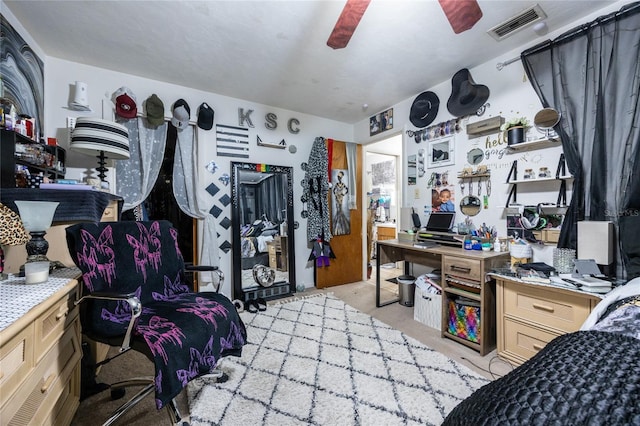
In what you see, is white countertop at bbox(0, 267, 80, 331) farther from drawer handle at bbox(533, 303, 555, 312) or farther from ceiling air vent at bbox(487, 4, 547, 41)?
ceiling air vent at bbox(487, 4, 547, 41)

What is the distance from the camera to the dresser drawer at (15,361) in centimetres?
73

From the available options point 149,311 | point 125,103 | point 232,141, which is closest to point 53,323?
point 149,311

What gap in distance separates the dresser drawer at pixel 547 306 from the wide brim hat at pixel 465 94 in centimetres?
168

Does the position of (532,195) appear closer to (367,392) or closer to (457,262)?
(457,262)

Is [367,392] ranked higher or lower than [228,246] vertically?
lower

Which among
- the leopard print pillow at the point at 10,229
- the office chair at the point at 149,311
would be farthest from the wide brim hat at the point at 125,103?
the leopard print pillow at the point at 10,229

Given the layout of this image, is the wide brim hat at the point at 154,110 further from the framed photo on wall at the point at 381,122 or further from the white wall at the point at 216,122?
the framed photo on wall at the point at 381,122

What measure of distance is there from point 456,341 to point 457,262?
663mm

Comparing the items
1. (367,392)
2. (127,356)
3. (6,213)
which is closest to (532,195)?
(367,392)

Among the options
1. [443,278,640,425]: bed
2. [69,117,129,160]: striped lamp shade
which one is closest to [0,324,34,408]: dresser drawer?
[443,278,640,425]: bed

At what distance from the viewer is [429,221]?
2.79 m

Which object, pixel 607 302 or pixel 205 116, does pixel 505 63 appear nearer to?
pixel 607 302

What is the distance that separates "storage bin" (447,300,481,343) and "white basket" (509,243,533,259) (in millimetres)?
531

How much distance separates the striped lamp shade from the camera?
6.23 feet
